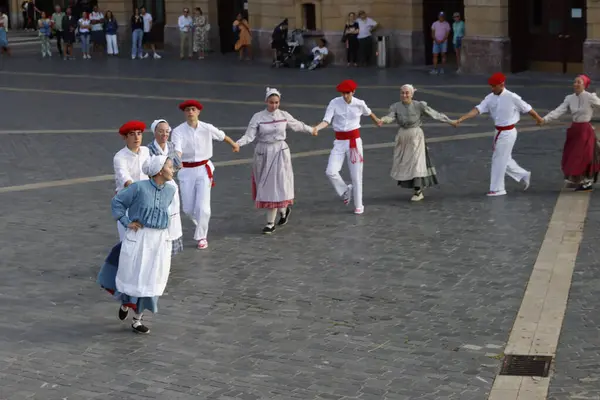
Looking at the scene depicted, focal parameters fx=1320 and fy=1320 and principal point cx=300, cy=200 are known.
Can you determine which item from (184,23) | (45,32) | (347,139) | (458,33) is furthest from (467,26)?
(347,139)

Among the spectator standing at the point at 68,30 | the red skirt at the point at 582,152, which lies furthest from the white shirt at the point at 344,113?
the spectator standing at the point at 68,30

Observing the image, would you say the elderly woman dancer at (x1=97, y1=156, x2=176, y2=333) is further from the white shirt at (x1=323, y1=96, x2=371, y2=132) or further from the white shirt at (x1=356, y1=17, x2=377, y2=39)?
the white shirt at (x1=356, y1=17, x2=377, y2=39)

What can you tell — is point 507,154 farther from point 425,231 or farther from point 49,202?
point 49,202

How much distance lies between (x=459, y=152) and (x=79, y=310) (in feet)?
31.7

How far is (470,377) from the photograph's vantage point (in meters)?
9.87

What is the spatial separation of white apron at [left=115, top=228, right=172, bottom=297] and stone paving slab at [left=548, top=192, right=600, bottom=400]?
11.2 ft

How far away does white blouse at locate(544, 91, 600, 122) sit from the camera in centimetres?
1680

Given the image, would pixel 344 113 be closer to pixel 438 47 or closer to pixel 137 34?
pixel 438 47

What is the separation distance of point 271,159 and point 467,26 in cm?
1814

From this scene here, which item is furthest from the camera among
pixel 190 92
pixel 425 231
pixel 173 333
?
pixel 190 92

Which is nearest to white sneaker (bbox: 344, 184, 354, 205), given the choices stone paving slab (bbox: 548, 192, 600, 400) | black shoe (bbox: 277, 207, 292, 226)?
black shoe (bbox: 277, 207, 292, 226)

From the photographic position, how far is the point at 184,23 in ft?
132

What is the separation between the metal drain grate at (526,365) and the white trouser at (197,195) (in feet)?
16.4

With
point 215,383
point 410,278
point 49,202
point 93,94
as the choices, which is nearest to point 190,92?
point 93,94
